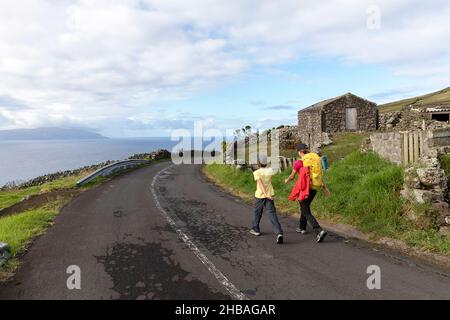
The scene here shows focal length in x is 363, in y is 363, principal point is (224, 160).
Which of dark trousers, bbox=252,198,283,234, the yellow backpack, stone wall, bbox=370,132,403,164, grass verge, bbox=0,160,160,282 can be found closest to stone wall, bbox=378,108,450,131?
stone wall, bbox=370,132,403,164

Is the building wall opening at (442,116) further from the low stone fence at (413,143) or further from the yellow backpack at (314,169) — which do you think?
the yellow backpack at (314,169)

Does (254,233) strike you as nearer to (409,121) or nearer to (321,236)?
(321,236)

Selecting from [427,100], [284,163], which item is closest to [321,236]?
[284,163]

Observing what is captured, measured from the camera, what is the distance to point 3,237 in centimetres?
912

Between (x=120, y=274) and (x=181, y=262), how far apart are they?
120cm

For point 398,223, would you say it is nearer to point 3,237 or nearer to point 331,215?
point 331,215

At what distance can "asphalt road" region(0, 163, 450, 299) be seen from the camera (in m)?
5.81

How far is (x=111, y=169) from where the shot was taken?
26.2 meters

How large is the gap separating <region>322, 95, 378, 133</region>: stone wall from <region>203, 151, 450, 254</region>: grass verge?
17.8 metres

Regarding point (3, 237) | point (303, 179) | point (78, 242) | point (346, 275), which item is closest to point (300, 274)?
point (346, 275)

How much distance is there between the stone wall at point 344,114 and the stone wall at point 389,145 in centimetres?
1705

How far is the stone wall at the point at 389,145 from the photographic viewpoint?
13.3m
